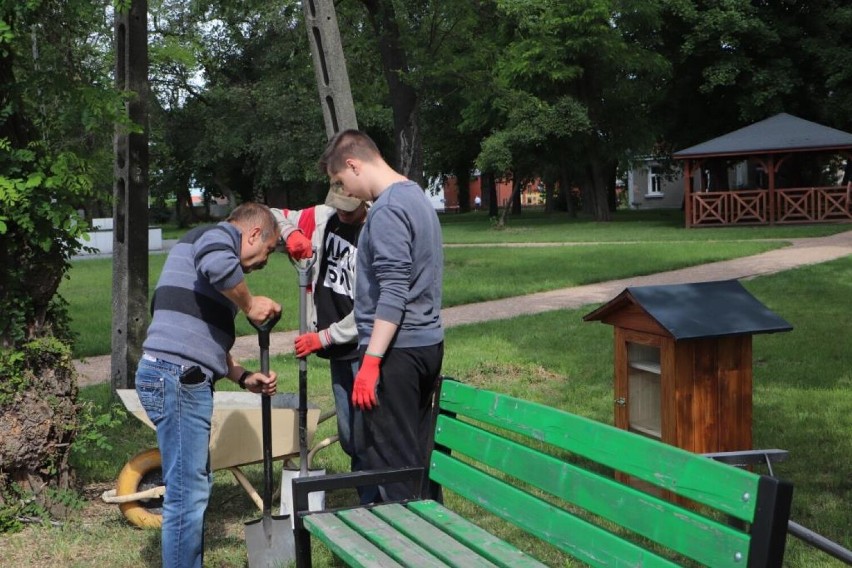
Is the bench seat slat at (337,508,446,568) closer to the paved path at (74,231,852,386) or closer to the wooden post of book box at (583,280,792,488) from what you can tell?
the wooden post of book box at (583,280,792,488)

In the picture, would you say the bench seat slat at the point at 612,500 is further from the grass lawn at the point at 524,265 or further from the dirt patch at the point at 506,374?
the grass lawn at the point at 524,265

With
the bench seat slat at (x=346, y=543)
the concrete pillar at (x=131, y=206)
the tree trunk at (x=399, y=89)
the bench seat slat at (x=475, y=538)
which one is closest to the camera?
the bench seat slat at (x=475, y=538)

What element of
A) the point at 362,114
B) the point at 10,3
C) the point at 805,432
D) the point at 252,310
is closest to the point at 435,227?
the point at 252,310

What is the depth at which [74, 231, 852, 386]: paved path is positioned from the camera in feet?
35.0

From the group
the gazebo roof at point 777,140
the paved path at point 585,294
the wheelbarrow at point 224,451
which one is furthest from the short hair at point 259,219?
the gazebo roof at point 777,140

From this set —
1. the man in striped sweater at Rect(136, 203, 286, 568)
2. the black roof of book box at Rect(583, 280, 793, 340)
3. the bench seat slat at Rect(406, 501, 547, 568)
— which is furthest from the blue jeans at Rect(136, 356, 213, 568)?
the black roof of book box at Rect(583, 280, 793, 340)

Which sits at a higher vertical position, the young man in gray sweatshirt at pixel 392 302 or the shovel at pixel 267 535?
the young man in gray sweatshirt at pixel 392 302

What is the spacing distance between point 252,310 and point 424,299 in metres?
0.63

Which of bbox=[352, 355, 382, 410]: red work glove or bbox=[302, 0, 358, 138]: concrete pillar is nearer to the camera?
bbox=[352, 355, 382, 410]: red work glove

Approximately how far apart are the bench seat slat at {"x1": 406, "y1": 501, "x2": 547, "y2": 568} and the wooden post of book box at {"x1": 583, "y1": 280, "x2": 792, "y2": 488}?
Result: 4.48ft

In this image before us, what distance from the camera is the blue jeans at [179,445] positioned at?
12.4 feet

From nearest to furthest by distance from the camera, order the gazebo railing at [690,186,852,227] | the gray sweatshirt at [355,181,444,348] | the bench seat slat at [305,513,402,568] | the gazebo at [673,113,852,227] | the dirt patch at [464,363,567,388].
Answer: the bench seat slat at [305,513,402,568] < the gray sweatshirt at [355,181,444,348] < the dirt patch at [464,363,567,388] < the gazebo at [673,113,852,227] < the gazebo railing at [690,186,852,227]

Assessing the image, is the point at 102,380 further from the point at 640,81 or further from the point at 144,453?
the point at 640,81

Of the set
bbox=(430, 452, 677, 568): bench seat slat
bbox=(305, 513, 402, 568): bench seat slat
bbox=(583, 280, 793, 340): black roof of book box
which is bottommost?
bbox=(305, 513, 402, 568): bench seat slat
